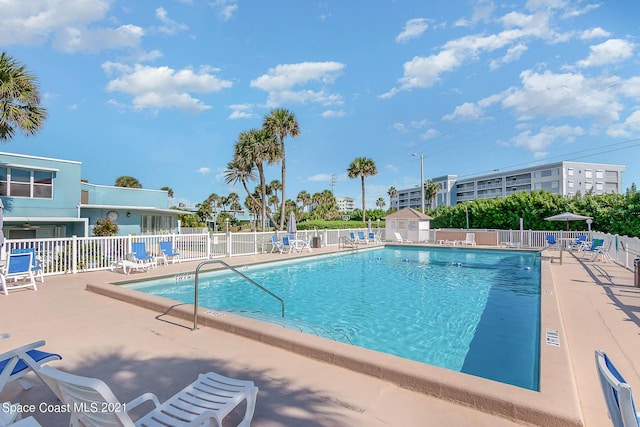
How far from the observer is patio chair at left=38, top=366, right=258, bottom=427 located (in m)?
1.57

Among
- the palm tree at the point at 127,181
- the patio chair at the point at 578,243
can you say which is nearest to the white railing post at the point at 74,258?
the patio chair at the point at 578,243

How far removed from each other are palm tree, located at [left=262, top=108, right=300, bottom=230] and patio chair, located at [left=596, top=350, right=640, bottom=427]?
81.5 feet

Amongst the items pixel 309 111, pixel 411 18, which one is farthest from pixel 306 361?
pixel 309 111

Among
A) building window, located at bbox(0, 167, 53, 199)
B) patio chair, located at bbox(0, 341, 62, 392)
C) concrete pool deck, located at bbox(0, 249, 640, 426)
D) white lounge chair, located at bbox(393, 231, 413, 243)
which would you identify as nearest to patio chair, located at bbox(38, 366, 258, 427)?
concrete pool deck, located at bbox(0, 249, 640, 426)

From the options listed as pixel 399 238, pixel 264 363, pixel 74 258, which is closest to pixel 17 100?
pixel 74 258

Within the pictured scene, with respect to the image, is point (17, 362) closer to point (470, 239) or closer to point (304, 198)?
point (470, 239)

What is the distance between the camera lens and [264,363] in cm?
A: 356

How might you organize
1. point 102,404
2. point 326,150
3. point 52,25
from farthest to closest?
point 326,150
point 52,25
point 102,404

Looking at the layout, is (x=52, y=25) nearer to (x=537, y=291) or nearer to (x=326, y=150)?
(x=537, y=291)

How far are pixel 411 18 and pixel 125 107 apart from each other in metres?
26.5

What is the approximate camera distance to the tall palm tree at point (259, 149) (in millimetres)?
25969

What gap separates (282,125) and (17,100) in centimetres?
1719

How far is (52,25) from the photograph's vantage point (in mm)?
14391

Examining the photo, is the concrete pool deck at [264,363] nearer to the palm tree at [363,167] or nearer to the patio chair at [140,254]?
the patio chair at [140,254]
